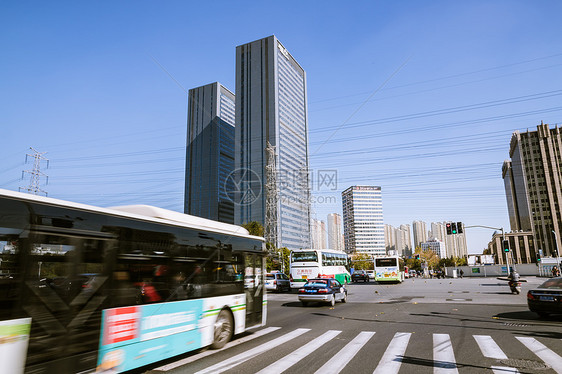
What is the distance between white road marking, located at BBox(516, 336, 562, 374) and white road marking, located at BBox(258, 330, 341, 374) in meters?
4.41

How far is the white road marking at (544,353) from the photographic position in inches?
240

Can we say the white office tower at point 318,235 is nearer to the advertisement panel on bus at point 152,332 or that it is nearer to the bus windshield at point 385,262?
the bus windshield at point 385,262

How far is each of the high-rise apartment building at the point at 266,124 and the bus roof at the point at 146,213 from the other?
11102 cm

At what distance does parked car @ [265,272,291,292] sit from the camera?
92.8 ft

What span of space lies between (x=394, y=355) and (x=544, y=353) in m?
3.06

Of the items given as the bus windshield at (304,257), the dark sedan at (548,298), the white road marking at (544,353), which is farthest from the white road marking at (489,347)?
Result: the bus windshield at (304,257)

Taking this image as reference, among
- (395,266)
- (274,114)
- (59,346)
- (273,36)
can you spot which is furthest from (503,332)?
(273,36)

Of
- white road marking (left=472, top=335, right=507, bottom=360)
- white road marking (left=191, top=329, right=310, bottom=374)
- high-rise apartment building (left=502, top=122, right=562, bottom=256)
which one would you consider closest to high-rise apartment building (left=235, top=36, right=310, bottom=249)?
high-rise apartment building (left=502, top=122, right=562, bottom=256)

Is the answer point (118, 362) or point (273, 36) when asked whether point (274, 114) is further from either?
point (118, 362)

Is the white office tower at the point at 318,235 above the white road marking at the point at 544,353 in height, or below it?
above

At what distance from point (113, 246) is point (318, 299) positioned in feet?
41.8

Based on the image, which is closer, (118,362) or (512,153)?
(118,362)

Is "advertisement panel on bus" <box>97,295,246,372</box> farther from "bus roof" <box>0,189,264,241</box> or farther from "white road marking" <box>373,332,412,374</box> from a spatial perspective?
"white road marking" <box>373,332,412,374</box>

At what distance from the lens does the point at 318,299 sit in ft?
54.9
